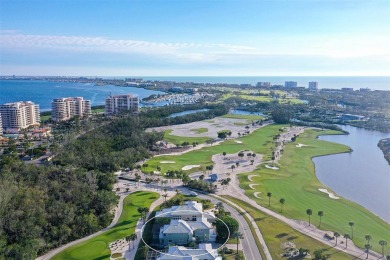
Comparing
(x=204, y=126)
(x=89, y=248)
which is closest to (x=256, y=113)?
(x=204, y=126)

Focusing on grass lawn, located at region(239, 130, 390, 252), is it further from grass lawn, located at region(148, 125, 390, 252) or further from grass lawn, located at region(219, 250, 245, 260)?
grass lawn, located at region(219, 250, 245, 260)

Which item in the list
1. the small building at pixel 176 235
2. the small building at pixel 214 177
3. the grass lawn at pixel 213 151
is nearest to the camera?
Answer: the small building at pixel 176 235

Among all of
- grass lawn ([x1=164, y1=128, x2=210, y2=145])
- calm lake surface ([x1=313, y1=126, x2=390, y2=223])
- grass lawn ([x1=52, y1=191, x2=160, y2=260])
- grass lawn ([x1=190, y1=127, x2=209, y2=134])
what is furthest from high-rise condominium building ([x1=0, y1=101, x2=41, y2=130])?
calm lake surface ([x1=313, y1=126, x2=390, y2=223])

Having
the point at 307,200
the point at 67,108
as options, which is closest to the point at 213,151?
the point at 307,200

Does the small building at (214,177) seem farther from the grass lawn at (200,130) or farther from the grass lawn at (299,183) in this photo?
the grass lawn at (200,130)

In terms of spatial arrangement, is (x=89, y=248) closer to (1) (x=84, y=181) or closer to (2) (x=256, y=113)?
(1) (x=84, y=181)

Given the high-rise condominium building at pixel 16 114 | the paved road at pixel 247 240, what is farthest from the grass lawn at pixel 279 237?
the high-rise condominium building at pixel 16 114
